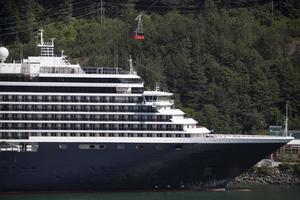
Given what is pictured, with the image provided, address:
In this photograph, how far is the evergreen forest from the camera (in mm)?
97438

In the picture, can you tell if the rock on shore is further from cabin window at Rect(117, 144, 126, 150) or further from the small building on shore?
cabin window at Rect(117, 144, 126, 150)

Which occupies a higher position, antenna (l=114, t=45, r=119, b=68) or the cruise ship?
antenna (l=114, t=45, r=119, b=68)

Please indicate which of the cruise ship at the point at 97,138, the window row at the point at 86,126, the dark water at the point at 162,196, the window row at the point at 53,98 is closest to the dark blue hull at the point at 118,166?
the cruise ship at the point at 97,138

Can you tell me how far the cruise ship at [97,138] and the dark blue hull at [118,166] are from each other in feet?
0.19

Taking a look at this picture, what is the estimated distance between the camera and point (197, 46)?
104 metres

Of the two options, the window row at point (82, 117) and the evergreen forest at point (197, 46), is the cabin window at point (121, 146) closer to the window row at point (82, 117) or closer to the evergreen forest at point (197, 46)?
the window row at point (82, 117)

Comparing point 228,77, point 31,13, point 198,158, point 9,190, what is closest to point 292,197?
point 198,158

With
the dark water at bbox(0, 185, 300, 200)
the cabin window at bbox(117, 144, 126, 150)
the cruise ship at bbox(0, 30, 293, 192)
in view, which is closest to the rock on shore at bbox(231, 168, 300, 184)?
the dark water at bbox(0, 185, 300, 200)

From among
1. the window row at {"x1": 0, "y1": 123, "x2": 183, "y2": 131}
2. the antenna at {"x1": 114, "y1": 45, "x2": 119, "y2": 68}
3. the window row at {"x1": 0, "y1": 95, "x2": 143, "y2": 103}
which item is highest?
the antenna at {"x1": 114, "y1": 45, "x2": 119, "y2": 68}

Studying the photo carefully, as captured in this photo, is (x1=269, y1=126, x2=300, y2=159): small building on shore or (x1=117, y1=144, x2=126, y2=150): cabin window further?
(x1=269, y1=126, x2=300, y2=159): small building on shore

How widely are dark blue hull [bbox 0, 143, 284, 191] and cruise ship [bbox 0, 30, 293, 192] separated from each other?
0.06 metres

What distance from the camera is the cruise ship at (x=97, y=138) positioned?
2911 inches

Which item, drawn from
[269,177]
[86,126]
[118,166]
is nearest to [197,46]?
[269,177]

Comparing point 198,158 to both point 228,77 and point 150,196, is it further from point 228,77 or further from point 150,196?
point 228,77
